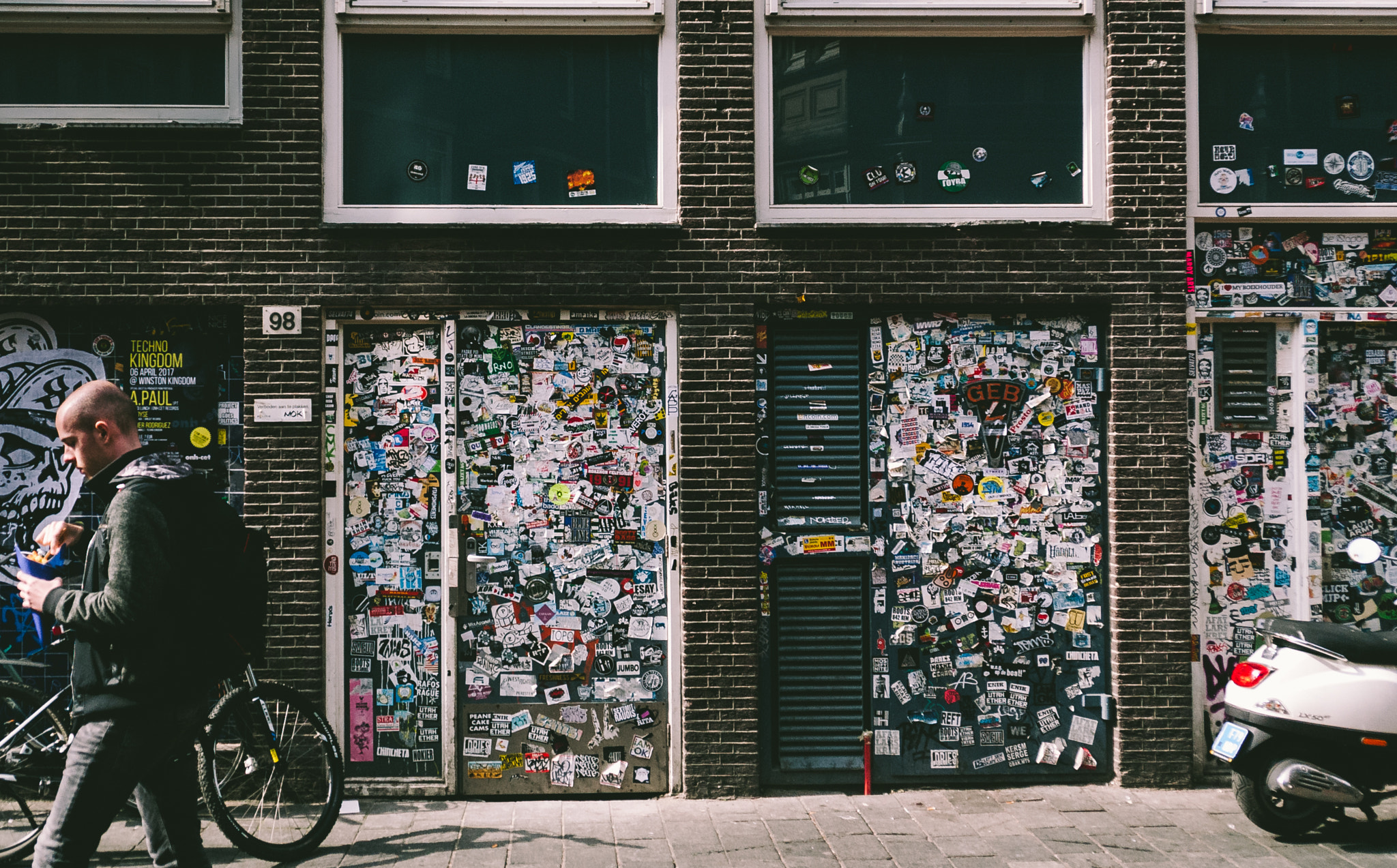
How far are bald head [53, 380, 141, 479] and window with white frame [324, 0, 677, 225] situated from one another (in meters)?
2.58

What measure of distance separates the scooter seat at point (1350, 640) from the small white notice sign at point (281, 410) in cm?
576

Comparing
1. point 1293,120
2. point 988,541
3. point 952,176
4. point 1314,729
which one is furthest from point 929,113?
point 1314,729

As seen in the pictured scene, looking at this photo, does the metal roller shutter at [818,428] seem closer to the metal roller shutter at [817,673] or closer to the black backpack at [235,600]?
the metal roller shutter at [817,673]

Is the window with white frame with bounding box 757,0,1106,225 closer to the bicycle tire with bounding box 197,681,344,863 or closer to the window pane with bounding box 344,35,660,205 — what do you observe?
the window pane with bounding box 344,35,660,205

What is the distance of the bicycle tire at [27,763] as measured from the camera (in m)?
5.11

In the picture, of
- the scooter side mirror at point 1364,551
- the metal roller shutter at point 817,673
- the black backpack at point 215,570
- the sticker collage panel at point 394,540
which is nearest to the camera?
the black backpack at point 215,570

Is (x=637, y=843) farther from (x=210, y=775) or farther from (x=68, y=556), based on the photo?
(x=68, y=556)

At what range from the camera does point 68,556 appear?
5.97 meters

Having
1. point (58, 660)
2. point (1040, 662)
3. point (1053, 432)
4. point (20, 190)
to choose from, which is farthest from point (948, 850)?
point (20, 190)

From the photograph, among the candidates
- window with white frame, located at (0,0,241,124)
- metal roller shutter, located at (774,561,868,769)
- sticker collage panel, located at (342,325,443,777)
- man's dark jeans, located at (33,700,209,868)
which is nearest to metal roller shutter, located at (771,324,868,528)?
metal roller shutter, located at (774,561,868,769)

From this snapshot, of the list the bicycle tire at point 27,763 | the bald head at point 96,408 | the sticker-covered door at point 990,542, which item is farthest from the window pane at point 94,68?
the sticker-covered door at point 990,542

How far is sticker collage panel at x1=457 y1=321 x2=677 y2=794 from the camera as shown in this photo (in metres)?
6.14

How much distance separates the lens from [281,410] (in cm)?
600

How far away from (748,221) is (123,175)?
3811mm
